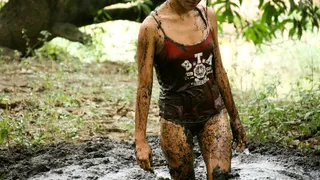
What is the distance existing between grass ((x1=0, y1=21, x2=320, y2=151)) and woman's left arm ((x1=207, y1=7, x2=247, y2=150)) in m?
1.52

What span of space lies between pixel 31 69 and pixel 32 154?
3.43m

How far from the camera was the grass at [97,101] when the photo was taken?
5.92 metres

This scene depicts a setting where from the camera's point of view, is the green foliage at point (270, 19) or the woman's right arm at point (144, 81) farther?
the green foliage at point (270, 19)

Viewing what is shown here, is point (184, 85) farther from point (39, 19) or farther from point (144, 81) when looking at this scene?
point (39, 19)

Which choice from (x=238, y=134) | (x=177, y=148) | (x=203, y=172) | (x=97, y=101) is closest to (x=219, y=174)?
(x=177, y=148)

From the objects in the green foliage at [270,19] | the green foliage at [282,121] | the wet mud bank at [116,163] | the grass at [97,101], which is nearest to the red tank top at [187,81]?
the wet mud bank at [116,163]

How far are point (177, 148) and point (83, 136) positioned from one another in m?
2.59

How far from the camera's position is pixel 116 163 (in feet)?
17.1

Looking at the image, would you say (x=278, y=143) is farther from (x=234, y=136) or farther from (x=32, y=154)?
(x=32, y=154)

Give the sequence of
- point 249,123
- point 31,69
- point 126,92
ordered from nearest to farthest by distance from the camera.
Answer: point 249,123 < point 126,92 < point 31,69

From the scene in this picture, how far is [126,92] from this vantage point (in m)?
7.80

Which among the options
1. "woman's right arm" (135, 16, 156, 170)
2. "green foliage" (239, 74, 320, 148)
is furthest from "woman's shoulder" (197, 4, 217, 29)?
"green foliage" (239, 74, 320, 148)

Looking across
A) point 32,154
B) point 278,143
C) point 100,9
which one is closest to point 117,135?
point 32,154

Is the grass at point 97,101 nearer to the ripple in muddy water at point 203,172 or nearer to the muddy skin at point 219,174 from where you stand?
the ripple in muddy water at point 203,172
